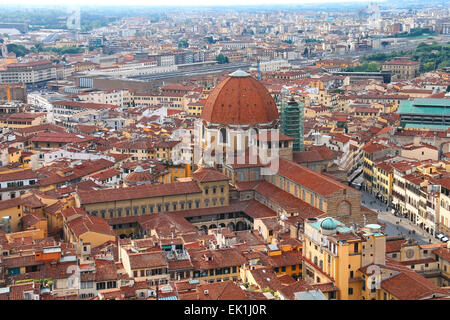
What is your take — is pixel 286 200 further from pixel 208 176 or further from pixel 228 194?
pixel 208 176

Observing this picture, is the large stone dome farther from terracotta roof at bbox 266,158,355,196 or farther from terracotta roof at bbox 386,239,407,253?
terracotta roof at bbox 386,239,407,253

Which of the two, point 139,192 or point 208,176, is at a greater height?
point 208,176

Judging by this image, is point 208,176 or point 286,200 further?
point 208,176

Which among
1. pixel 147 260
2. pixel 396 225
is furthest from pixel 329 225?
pixel 396 225

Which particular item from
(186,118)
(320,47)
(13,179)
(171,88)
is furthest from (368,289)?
(320,47)

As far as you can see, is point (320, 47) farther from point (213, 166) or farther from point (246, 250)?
point (246, 250)

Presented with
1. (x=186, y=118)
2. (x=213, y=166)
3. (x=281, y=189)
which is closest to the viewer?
(x=281, y=189)

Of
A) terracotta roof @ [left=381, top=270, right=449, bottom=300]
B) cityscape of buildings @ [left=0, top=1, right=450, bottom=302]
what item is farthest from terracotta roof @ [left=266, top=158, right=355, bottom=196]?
terracotta roof @ [left=381, top=270, right=449, bottom=300]
